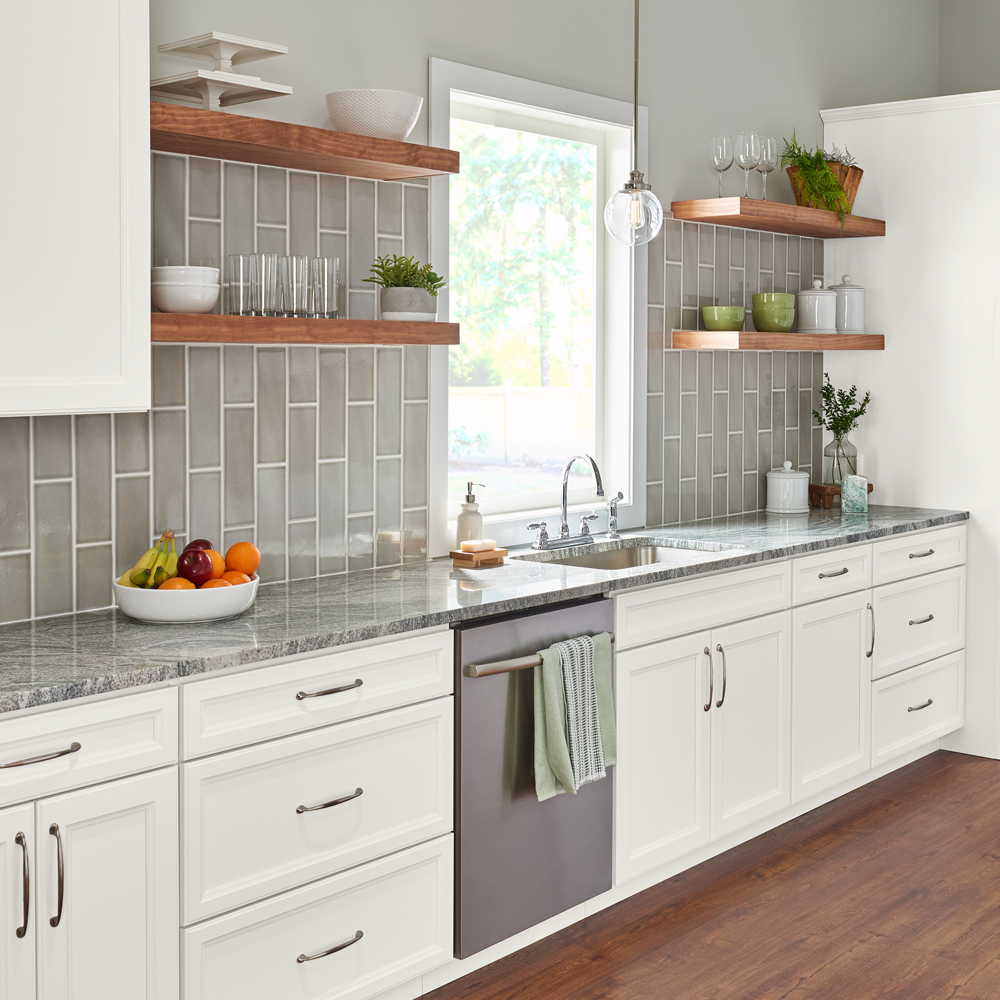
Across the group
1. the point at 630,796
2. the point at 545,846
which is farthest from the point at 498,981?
the point at 630,796

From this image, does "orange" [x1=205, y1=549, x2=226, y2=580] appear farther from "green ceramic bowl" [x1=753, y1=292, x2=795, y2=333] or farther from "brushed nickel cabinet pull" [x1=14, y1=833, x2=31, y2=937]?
"green ceramic bowl" [x1=753, y1=292, x2=795, y2=333]

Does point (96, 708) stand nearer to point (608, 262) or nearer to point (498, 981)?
point (498, 981)

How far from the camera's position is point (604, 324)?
12.9 ft

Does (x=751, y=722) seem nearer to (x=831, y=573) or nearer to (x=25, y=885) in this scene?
(x=831, y=573)

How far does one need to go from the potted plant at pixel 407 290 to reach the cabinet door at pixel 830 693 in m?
1.50

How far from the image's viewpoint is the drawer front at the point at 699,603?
302 centimetres

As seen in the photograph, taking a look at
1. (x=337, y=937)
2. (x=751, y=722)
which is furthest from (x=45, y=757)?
(x=751, y=722)

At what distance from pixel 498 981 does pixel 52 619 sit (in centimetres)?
129

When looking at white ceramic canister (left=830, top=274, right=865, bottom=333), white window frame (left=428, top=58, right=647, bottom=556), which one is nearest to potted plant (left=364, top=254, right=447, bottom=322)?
white window frame (left=428, top=58, right=647, bottom=556)

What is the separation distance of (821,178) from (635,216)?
1619 mm

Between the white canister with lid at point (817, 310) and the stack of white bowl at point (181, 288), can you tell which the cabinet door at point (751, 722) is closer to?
the white canister with lid at point (817, 310)

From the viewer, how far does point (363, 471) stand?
309 centimetres

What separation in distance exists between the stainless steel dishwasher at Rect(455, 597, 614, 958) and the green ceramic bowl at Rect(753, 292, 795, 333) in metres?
1.65

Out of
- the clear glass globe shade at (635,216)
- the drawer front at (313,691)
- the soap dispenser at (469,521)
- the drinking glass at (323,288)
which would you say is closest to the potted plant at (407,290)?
the drinking glass at (323,288)
